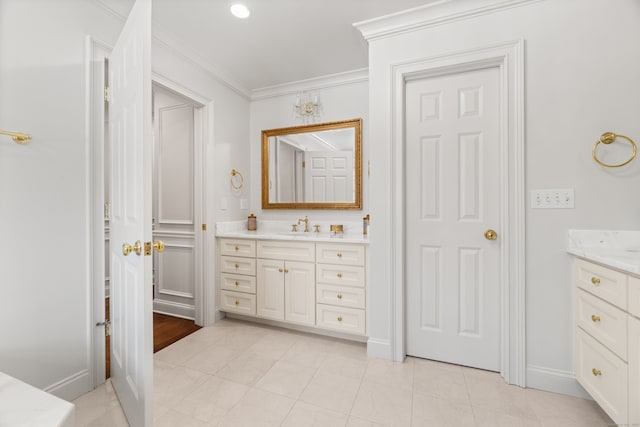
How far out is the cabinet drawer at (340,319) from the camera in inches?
88.5

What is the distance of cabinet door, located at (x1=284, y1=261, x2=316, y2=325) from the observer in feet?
7.86

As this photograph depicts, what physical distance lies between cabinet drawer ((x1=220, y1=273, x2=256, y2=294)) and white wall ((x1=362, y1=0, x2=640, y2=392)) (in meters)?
2.10

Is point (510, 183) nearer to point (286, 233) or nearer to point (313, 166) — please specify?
point (313, 166)

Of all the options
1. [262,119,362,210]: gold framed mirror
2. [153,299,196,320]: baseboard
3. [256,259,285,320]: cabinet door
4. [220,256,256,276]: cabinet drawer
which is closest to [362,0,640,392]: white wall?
[262,119,362,210]: gold framed mirror

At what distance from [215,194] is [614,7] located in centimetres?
304

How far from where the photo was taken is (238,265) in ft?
8.86

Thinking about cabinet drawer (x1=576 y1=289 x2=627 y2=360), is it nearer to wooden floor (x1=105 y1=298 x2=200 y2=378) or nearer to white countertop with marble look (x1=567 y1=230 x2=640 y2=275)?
white countertop with marble look (x1=567 y1=230 x2=640 y2=275)

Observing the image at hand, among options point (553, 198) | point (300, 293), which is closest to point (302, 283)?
point (300, 293)

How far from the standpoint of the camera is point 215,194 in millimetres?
2779

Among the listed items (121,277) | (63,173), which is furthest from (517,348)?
(63,173)

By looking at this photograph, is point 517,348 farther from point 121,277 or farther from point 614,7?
point 121,277

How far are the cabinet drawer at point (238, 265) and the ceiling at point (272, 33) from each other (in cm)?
178

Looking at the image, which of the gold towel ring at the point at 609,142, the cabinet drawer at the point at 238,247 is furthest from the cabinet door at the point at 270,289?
the gold towel ring at the point at 609,142

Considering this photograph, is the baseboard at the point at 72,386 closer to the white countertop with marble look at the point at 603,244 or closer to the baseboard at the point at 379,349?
the baseboard at the point at 379,349
